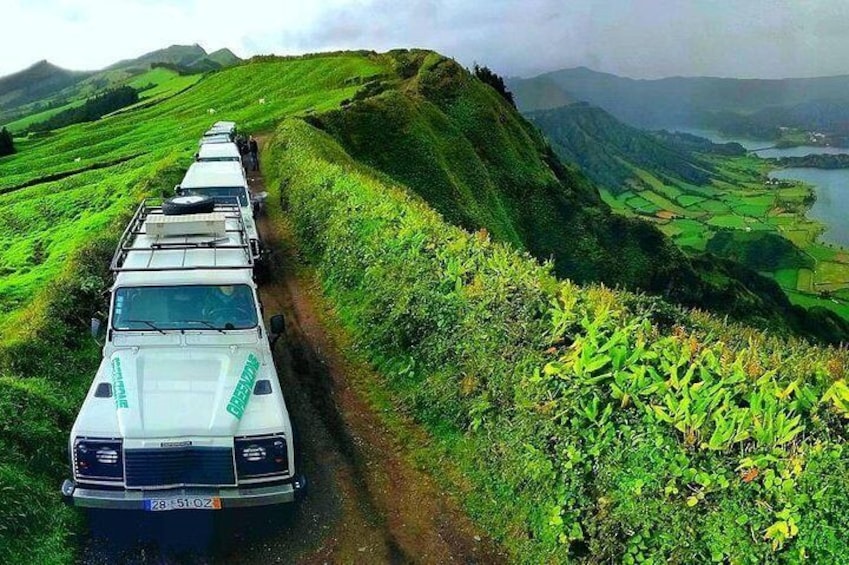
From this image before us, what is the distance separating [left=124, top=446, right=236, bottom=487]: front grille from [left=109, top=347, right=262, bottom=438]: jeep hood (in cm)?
22

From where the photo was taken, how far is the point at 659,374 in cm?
849

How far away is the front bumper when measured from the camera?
8.20m

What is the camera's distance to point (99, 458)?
8305 millimetres

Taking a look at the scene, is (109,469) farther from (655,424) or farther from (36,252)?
(36,252)

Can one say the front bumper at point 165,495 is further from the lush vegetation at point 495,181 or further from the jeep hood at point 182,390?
the lush vegetation at point 495,181

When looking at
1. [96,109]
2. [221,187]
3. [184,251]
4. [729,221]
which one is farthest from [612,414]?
[729,221]

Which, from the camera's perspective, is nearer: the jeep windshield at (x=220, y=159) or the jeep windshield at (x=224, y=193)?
the jeep windshield at (x=224, y=193)

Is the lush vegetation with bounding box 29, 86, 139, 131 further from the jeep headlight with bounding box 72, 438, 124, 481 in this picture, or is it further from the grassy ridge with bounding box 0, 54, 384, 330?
the jeep headlight with bounding box 72, 438, 124, 481

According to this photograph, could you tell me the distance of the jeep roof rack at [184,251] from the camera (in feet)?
36.0

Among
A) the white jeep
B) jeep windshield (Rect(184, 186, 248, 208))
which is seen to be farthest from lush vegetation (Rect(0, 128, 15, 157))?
the white jeep

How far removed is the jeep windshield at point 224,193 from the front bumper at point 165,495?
14.9 metres

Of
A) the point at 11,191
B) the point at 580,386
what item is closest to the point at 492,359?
the point at 580,386

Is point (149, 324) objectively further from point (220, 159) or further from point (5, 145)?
point (5, 145)

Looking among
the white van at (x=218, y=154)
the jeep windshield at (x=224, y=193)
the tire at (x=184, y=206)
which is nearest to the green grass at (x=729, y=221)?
the white van at (x=218, y=154)
